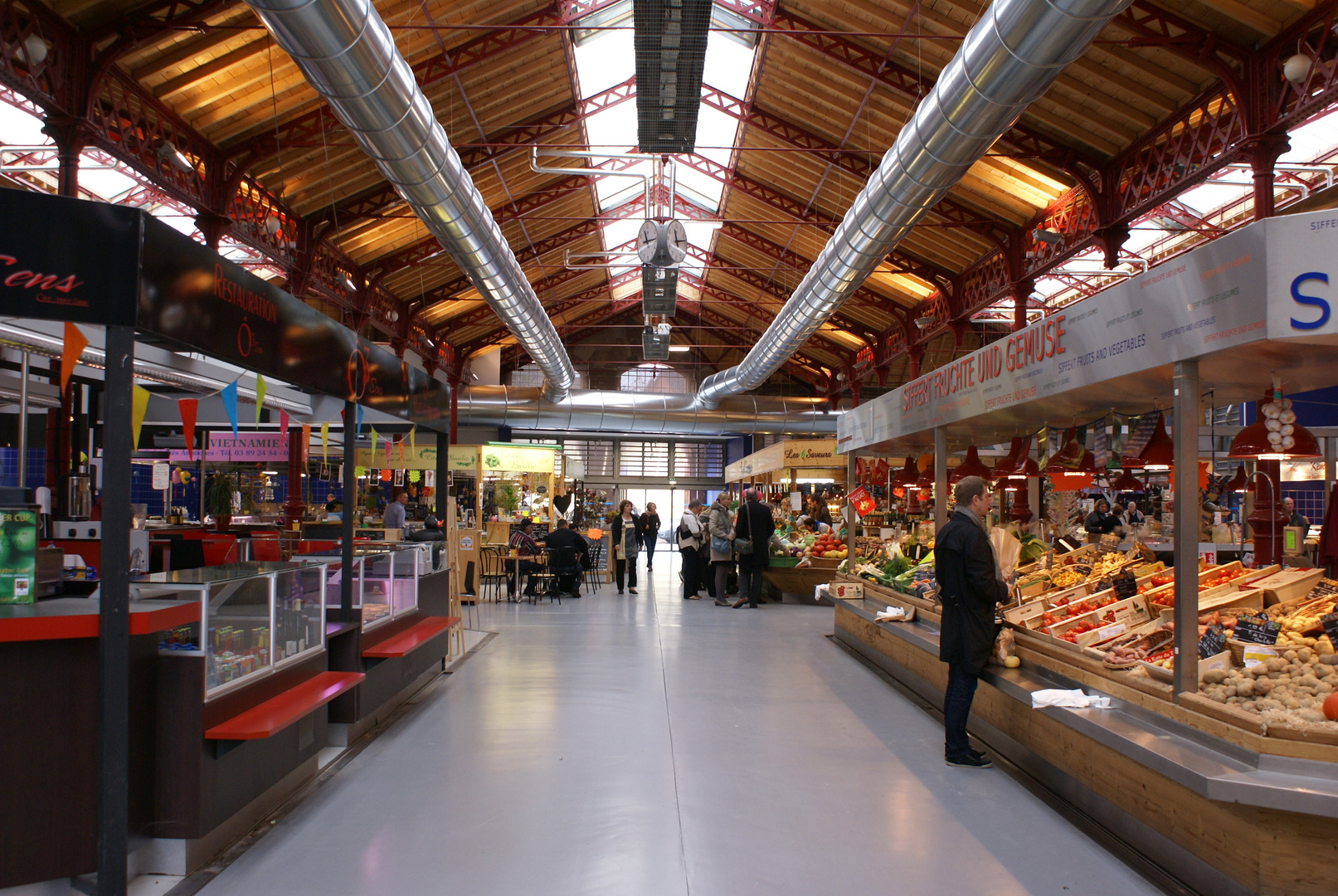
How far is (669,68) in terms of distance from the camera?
5.90 metres

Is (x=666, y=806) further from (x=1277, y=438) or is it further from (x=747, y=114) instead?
(x=747, y=114)

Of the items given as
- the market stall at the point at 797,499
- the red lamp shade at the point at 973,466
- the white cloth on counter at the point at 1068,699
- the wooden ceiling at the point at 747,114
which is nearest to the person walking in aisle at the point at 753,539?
the market stall at the point at 797,499

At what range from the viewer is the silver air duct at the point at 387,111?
14.4ft

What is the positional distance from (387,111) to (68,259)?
3041 millimetres

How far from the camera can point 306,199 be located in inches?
478

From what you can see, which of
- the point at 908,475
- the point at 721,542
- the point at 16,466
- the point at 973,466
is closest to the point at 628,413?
the point at 721,542

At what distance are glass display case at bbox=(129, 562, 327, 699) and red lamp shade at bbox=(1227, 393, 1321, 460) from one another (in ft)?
14.7

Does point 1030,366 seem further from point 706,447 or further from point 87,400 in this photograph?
point 706,447

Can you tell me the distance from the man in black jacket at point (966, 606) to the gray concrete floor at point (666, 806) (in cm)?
21

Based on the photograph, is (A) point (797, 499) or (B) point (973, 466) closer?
(B) point (973, 466)

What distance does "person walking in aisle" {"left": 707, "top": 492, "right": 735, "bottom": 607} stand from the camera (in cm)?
1225

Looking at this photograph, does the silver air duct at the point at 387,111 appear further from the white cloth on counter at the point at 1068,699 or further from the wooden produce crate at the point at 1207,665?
the wooden produce crate at the point at 1207,665

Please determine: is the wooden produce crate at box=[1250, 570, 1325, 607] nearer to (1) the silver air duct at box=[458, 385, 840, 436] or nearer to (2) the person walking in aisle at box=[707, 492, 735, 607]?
(2) the person walking in aisle at box=[707, 492, 735, 607]

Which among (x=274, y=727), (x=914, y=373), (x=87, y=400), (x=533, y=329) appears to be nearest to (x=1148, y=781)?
(x=274, y=727)
